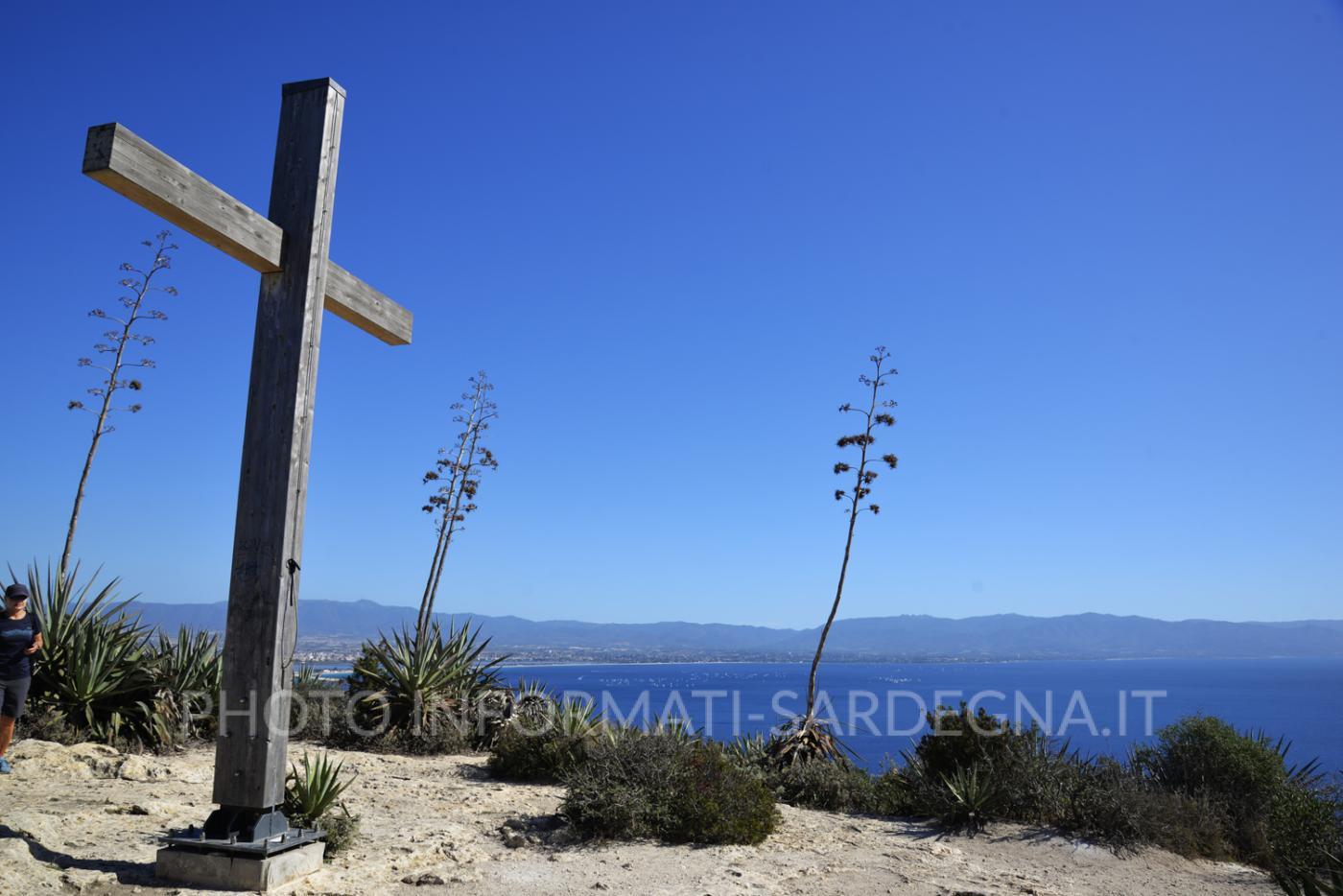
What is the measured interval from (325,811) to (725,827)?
2947mm

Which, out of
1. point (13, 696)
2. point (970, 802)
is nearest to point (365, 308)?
point (13, 696)

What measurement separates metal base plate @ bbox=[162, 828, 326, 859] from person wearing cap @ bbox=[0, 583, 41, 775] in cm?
351

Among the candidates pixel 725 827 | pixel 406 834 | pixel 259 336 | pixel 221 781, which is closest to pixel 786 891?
pixel 725 827

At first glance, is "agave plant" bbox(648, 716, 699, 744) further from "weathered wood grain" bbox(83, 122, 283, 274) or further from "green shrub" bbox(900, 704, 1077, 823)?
"weathered wood grain" bbox(83, 122, 283, 274)

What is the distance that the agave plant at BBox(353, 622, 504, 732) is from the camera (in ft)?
36.2

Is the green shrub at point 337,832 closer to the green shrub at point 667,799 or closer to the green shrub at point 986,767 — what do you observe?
the green shrub at point 667,799

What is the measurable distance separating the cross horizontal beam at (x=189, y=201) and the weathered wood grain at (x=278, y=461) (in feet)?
0.74

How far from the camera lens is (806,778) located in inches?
367

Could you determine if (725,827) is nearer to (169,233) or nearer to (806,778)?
(806,778)

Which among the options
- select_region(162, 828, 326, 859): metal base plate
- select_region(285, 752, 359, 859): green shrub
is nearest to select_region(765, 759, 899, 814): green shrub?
select_region(285, 752, 359, 859): green shrub

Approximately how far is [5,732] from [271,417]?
446cm

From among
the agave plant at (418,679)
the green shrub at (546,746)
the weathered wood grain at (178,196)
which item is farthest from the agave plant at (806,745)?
the weathered wood grain at (178,196)

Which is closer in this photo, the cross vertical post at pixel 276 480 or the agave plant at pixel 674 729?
the cross vertical post at pixel 276 480

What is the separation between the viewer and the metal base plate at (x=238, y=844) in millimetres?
4832
